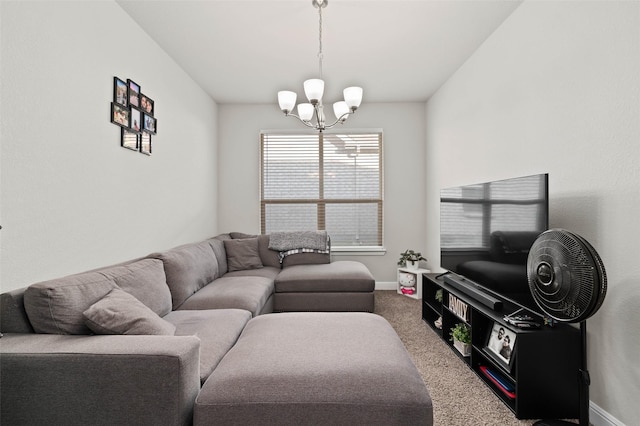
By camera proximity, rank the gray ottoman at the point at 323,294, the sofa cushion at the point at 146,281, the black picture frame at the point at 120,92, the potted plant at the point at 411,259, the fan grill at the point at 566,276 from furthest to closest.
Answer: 1. the potted plant at the point at 411,259
2. the gray ottoman at the point at 323,294
3. the black picture frame at the point at 120,92
4. the sofa cushion at the point at 146,281
5. the fan grill at the point at 566,276

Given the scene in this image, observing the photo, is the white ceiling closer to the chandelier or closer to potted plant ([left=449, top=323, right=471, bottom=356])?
the chandelier

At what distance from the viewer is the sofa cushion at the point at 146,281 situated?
1.95 m

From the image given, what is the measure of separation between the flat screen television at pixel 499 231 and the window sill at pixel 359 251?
166 cm

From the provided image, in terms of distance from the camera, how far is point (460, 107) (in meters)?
3.65

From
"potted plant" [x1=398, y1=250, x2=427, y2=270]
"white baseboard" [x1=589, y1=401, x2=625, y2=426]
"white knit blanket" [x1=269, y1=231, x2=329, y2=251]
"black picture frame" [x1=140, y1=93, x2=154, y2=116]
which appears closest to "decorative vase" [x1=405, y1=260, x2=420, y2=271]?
"potted plant" [x1=398, y1=250, x2=427, y2=270]

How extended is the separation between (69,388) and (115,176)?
155 centimetres

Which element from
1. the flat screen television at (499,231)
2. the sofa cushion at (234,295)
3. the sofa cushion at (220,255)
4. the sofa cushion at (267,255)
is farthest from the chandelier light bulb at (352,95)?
Answer: the sofa cushion at (267,255)

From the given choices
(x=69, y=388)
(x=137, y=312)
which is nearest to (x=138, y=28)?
(x=137, y=312)

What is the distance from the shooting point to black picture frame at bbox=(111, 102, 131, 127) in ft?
7.80

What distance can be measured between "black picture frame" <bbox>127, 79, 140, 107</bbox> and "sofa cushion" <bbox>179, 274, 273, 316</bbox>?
63.2 inches

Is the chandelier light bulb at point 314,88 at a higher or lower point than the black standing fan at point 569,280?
higher

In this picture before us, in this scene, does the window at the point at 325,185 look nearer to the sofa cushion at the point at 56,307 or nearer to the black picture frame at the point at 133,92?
the black picture frame at the point at 133,92

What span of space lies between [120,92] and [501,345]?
316cm

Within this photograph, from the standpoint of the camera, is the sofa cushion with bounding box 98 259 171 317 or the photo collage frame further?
the photo collage frame
